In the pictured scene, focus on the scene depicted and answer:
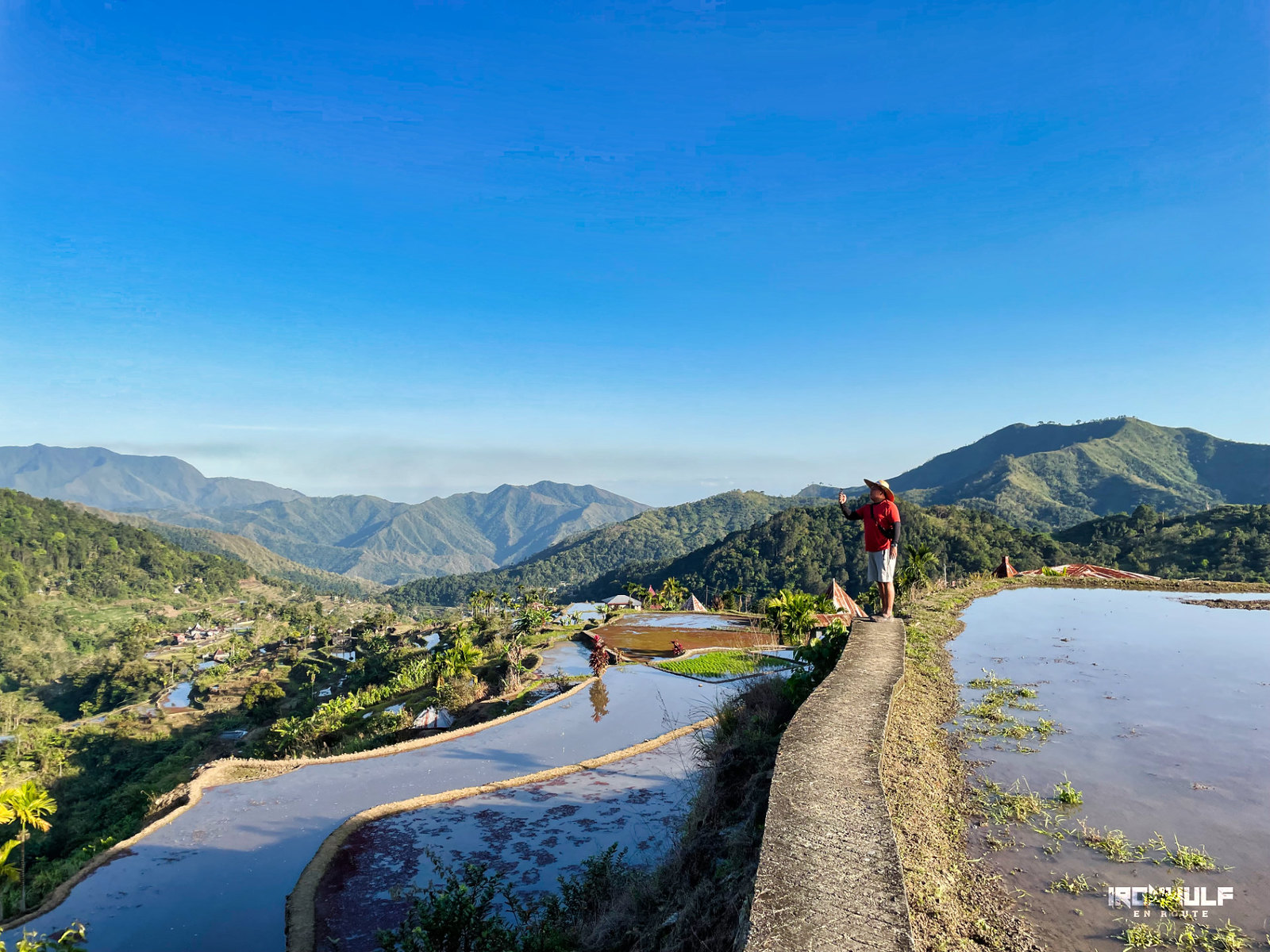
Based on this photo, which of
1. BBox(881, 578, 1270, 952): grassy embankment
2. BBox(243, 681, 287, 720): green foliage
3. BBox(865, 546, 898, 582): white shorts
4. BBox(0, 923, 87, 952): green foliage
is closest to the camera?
BBox(881, 578, 1270, 952): grassy embankment

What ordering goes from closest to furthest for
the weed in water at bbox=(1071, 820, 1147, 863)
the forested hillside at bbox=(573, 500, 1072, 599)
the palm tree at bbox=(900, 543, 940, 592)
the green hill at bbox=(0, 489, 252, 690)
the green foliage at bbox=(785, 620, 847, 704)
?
the weed in water at bbox=(1071, 820, 1147, 863), the green foliage at bbox=(785, 620, 847, 704), the palm tree at bbox=(900, 543, 940, 592), the forested hillside at bbox=(573, 500, 1072, 599), the green hill at bbox=(0, 489, 252, 690)

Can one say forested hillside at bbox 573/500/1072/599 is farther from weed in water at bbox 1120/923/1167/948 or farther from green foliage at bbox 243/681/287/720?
weed in water at bbox 1120/923/1167/948

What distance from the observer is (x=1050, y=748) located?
582cm

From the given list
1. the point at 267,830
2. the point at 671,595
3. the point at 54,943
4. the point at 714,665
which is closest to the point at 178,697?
the point at 671,595

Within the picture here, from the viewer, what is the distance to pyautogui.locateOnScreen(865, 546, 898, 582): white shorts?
9984mm

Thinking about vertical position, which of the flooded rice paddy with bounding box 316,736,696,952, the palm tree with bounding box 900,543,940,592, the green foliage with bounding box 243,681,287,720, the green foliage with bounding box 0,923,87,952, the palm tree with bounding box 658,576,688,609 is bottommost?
the green foliage with bounding box 243,681,287,720

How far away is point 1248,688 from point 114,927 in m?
15.5

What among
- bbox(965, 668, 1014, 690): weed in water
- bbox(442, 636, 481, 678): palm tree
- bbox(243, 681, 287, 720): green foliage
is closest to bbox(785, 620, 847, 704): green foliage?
bbox(965, 668, 1014, 690): weed in water

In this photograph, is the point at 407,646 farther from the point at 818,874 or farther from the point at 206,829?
the point at 818,874

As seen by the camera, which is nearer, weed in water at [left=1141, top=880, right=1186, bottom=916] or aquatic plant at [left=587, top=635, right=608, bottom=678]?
weed in water at [left=1141, top=880, right=1186, bottom=916]

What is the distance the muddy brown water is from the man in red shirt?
1763mm

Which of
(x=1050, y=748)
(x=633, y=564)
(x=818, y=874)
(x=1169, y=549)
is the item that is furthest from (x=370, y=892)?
(x=633, y=564)

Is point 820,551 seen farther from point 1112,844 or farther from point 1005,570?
point 1112,844

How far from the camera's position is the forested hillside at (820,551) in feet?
335
